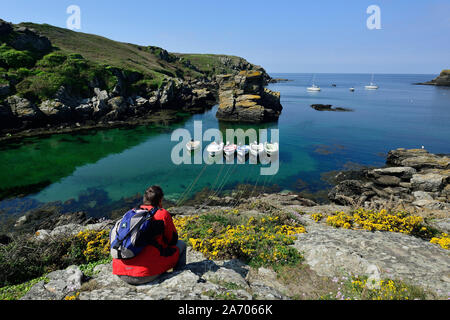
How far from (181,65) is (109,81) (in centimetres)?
8910

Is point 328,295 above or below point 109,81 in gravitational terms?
below

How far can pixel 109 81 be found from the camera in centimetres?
5838

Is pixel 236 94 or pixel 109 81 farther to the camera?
pixel 236 94

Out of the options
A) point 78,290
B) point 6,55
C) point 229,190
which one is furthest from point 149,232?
point 6,55

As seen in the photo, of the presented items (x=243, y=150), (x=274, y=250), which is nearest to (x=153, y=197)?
(x=274, y=250)

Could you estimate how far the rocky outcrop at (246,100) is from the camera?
60.2 meters

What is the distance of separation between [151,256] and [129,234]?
2.52 feet

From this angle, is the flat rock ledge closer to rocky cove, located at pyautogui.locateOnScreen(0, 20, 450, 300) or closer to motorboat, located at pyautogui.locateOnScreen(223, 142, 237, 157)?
rocky cove, located at pyautogui.locateOnScreen(0, 20, 450, 300)

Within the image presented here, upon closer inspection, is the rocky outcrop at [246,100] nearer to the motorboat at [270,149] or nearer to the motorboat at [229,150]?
the motorboat at [270,149]

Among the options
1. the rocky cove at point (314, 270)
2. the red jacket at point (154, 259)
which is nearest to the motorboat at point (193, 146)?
the rocky cove at point (314, 270)

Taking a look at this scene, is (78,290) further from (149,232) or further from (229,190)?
(229,190)

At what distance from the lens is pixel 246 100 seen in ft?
207

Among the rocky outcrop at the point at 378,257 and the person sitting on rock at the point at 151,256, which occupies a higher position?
the person sitting on rock at the point at 151,256

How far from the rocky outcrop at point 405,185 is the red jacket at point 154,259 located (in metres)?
15.6
